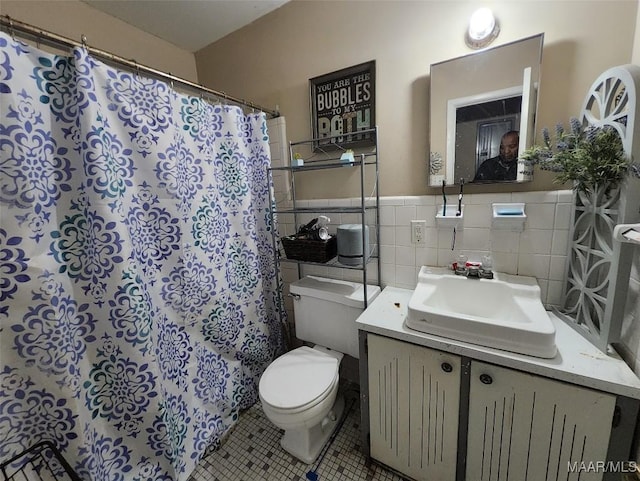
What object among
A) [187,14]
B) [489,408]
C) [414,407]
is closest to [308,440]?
[414,407]

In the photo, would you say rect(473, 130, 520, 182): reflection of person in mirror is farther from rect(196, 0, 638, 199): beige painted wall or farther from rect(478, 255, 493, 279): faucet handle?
rect(478, 255, 493, 279): faucet handle

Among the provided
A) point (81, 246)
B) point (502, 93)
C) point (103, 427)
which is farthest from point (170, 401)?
point (502, 93)

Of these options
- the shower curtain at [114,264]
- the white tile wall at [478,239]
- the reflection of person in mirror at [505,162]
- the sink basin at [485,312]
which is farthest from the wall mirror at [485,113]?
the shower curtain at [114,264]

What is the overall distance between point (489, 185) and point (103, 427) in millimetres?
1990

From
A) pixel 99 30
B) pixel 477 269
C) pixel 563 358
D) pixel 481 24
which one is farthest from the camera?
pixel 99 30

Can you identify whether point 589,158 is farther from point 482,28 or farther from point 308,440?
point 308,440

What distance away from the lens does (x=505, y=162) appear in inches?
45.9

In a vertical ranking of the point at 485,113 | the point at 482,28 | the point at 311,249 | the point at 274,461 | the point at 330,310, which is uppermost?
the point at 482,28

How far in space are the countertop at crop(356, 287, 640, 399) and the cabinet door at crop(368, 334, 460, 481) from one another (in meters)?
0.05

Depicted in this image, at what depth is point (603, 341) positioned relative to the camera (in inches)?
34.1

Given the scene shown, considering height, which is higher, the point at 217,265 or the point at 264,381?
the point at 217,265

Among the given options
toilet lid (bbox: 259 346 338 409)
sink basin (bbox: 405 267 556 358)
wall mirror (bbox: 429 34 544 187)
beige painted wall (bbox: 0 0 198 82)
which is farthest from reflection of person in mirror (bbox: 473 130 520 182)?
beige painted wall (bbox: 0 0 198 82)

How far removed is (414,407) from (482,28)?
1.63 meters

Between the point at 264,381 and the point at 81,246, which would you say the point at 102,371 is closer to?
the point at 81,246
